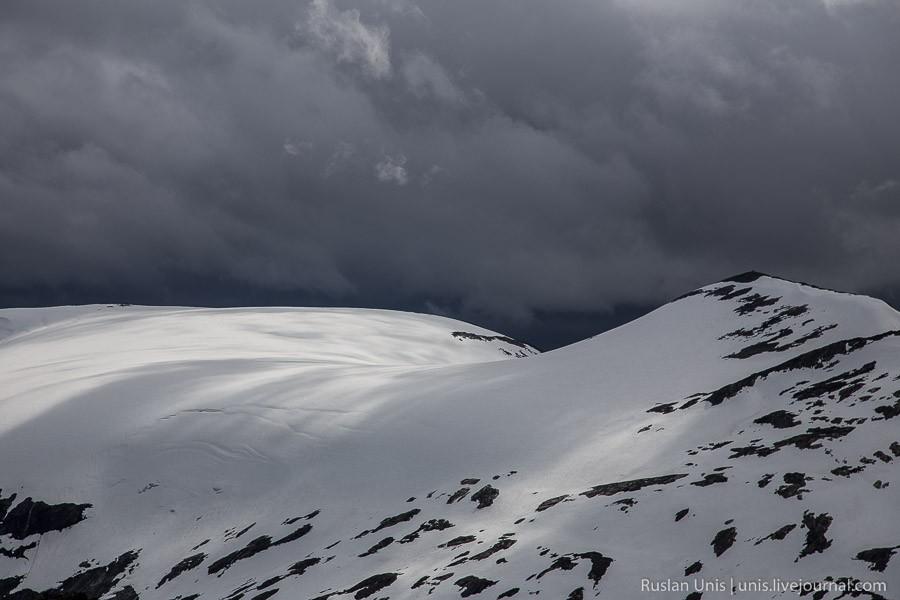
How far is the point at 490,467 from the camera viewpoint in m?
60.8

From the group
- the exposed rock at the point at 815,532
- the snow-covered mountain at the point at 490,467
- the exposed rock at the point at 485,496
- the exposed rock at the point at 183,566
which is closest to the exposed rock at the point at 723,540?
the snow-covered mountain at the point at 490,467

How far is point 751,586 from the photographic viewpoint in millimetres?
34531

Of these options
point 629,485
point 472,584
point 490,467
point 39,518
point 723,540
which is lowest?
point 472,584

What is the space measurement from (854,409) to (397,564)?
93.5 ft

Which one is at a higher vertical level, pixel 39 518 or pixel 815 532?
pixel 39 518

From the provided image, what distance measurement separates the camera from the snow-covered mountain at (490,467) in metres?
39.5

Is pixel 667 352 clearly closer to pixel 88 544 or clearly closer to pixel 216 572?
pixel 216 572

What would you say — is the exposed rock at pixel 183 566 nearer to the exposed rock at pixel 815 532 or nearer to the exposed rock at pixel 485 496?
the exposed rock at pixel 485 496

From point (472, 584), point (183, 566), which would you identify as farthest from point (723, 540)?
point (183, 566)

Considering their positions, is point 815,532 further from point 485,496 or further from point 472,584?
point 485,496

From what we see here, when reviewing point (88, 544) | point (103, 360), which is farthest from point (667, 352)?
point (103, 360)

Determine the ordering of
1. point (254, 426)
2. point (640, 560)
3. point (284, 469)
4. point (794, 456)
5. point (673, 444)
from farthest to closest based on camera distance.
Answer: point (254, 426), point (284, 469), point (673, 444), point (794, 456), point (640, 560)

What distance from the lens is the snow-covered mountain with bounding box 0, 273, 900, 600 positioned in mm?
39500

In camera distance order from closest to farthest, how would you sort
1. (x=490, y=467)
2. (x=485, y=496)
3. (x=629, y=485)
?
(x=629, y=485) < (x=485, y=496) < (x=490, y=467)
